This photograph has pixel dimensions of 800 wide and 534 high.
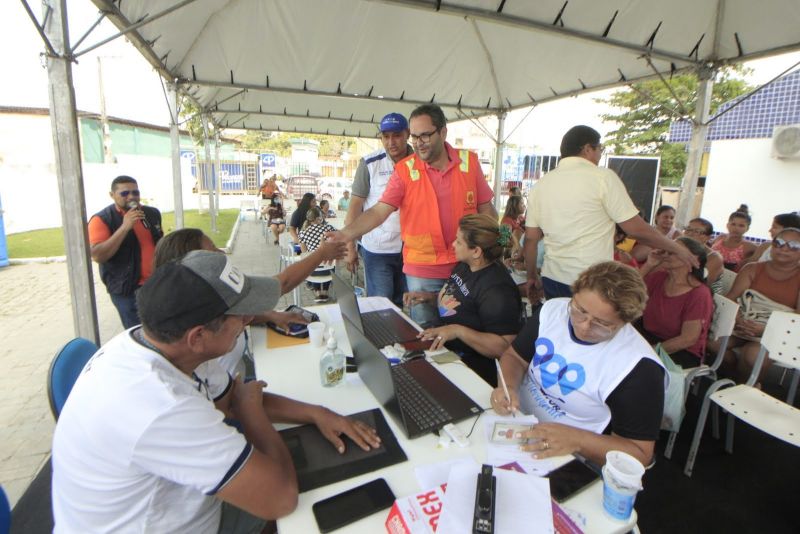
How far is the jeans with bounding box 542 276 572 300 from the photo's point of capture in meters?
2.78

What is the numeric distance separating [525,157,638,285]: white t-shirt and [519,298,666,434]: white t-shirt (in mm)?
1068

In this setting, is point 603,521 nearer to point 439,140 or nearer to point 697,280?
point 439,140

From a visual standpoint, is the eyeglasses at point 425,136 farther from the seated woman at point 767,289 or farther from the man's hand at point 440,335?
the seated woman at point 767,289

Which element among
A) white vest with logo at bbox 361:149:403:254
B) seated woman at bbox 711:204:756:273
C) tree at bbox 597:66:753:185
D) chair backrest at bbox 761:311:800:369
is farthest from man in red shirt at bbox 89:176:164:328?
tree at bbox 597:66:753:185

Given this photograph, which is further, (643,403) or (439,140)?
(439,140)

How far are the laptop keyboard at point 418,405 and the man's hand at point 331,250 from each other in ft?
3.21

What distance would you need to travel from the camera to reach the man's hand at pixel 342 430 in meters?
1.24

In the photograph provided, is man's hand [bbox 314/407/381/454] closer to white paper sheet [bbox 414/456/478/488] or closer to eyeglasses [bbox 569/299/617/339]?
white paper sheet [bbox 414/456/478/488]

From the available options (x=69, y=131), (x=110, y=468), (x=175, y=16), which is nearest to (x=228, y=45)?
(x=175, y=16)

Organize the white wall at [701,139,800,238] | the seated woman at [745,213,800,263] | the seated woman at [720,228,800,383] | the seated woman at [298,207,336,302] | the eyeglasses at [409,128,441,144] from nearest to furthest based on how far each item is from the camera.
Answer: the eyeglasses at [409,128,441,144] → the seated woman at [720,228,800,383] → the seated woman at [745,213,800,263] → the seated woman at [298,207,336,302] → the white wall at [701,139,800,238]

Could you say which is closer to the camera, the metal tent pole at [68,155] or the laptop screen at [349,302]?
the laptop screen at [349,302]

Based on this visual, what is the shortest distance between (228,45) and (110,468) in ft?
18.5

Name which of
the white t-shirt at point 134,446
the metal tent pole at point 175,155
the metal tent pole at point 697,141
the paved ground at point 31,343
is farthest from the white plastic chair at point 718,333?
the metal tent pole at point 175,155

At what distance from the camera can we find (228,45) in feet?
17.1
